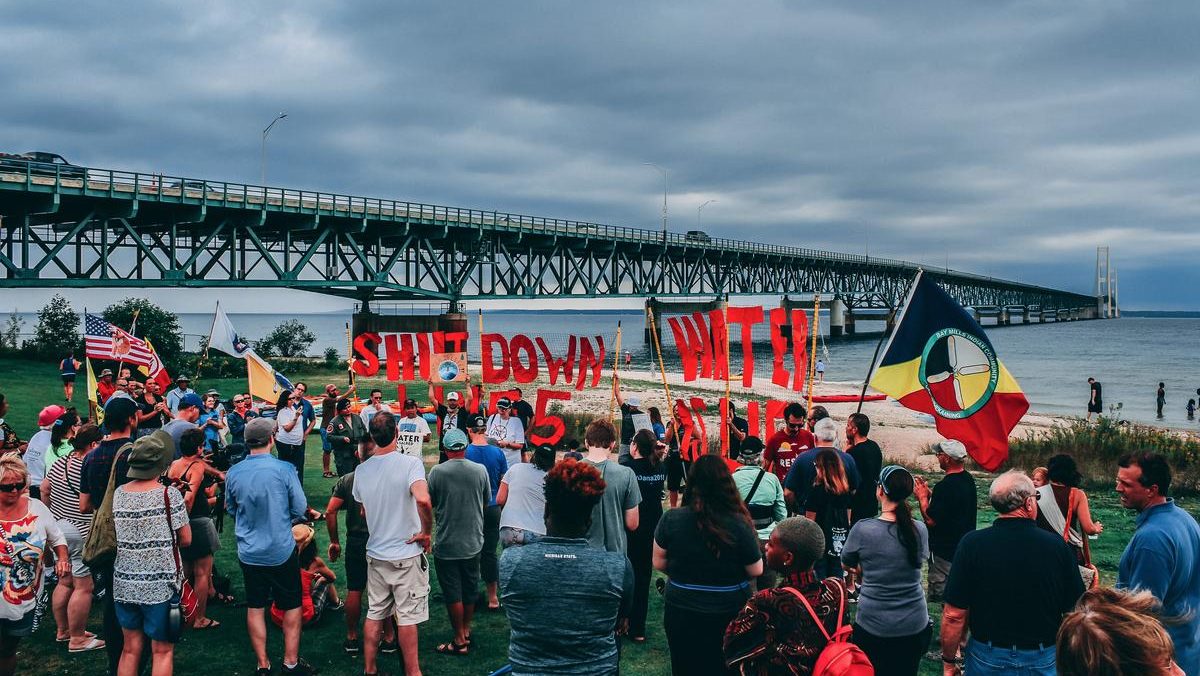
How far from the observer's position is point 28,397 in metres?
26.9

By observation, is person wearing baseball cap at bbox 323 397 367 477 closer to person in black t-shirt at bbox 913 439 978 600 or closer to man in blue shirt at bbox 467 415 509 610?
man in blue shirt at bbox 467 415 509 610

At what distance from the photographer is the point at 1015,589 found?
4332 millimetres

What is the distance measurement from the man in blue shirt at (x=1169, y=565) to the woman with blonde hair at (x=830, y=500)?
2.12 m

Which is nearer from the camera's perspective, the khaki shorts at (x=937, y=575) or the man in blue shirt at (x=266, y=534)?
the man in blue shirt at (x=266, y=534)

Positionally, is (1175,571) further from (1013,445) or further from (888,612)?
(1013,445)

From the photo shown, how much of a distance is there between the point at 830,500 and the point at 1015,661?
2316mm

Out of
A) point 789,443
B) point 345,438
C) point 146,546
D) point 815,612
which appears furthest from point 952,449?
point 345,438

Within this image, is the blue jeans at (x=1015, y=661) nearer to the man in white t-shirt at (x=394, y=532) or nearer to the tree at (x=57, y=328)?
the man in white t-shirt at (x=394, y=532)

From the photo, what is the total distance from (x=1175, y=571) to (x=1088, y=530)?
2271 millimetres

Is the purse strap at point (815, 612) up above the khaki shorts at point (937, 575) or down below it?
above

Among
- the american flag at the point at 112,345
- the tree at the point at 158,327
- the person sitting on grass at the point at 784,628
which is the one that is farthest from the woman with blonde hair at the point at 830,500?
the tree at the point at 158,327

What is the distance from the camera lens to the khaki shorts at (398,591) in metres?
6.34

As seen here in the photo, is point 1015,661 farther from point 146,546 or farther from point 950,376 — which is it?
point 146,546

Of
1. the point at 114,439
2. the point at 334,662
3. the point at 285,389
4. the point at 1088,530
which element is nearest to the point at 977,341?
the point at 1088,530
